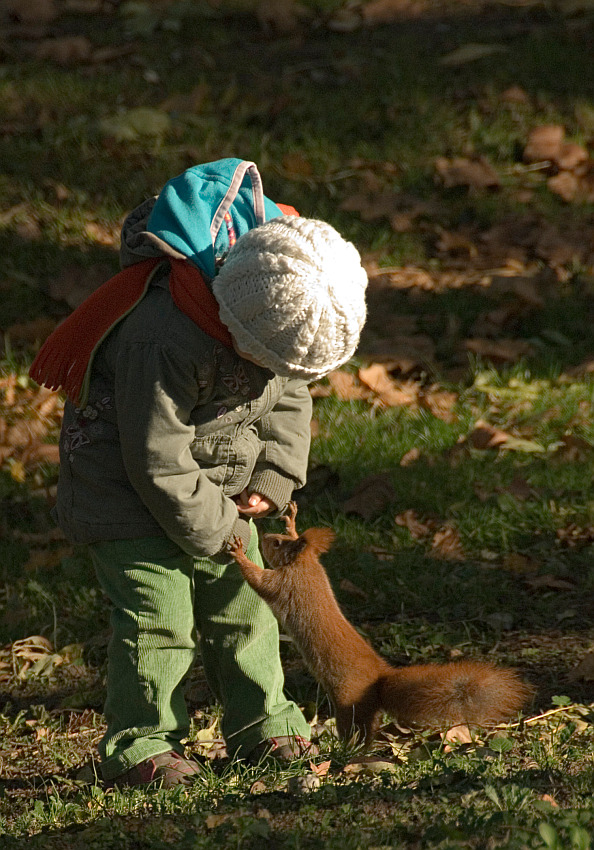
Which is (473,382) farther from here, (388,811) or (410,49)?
(410,49)

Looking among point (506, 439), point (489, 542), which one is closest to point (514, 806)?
point (489, 542)

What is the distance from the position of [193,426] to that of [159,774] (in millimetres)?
994

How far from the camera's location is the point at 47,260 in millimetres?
6281

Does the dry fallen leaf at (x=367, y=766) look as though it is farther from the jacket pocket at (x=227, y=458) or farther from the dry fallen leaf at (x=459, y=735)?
the jacket pocket at (x=227, y=458)

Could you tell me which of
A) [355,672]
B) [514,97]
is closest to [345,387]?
[355,672]

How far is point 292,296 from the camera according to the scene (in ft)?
8.20

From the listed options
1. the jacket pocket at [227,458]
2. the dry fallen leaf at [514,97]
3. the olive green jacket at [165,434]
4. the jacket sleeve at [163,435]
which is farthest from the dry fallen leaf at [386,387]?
the dry fallen leaf at [514,97]

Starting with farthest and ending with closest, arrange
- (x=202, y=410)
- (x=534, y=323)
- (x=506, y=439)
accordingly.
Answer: (x=534, y=323) < (x=506, y=439) < (x=202, y=410)

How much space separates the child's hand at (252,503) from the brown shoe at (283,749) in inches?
26.7

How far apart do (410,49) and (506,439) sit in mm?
4328

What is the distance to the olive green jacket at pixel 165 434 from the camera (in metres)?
2.68

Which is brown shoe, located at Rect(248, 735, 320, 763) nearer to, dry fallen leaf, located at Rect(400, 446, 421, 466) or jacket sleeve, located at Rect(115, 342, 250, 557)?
jacket sleeve, located at Rect(115, 342, 250, 557)

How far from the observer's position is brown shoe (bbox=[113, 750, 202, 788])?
289 cm

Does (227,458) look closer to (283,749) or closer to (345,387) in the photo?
(283,749)
